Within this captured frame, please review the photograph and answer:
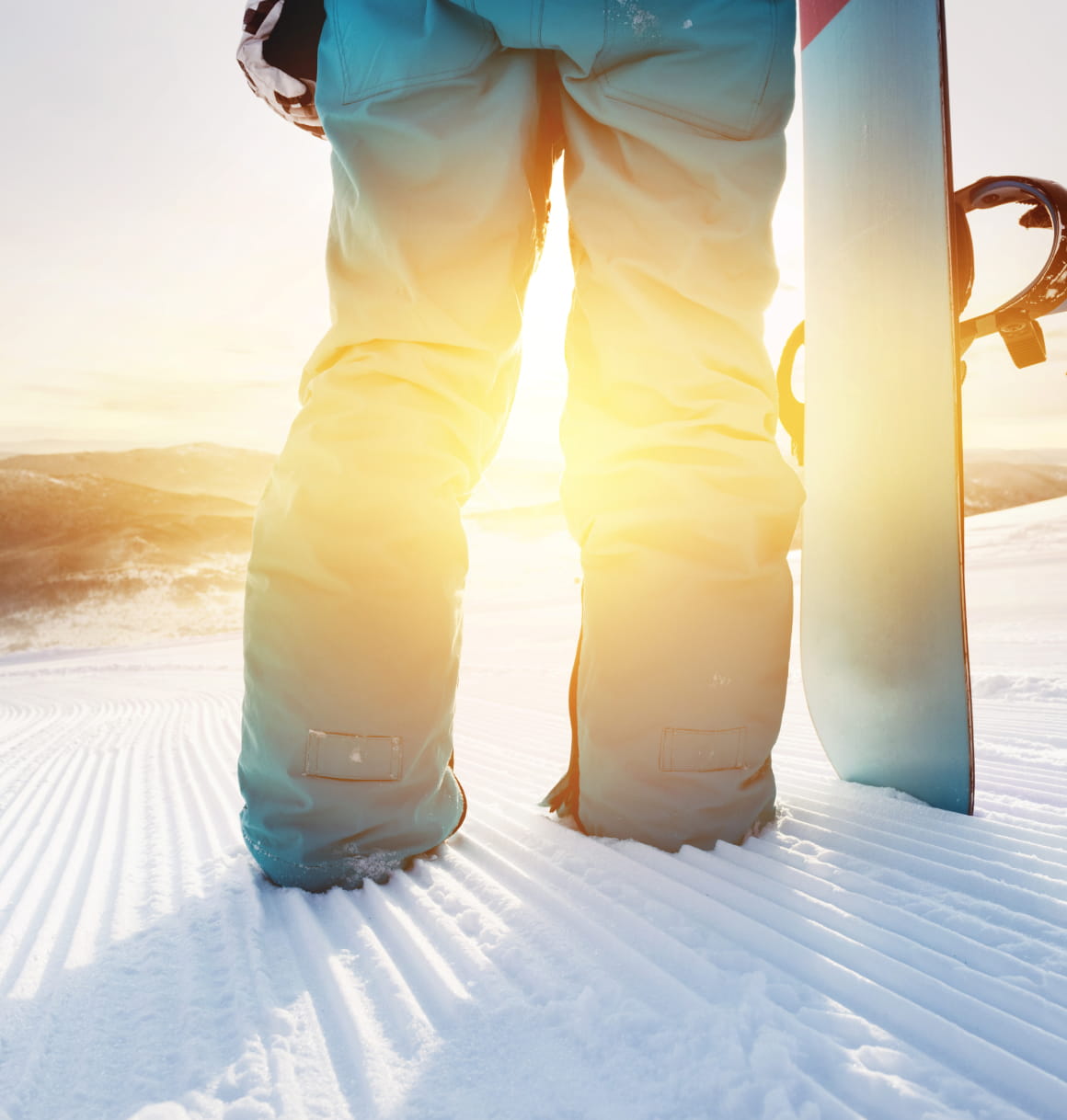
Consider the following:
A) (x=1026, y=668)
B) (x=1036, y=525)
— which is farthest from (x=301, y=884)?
(x=1036, y=525)

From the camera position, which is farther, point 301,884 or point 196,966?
point 301,884


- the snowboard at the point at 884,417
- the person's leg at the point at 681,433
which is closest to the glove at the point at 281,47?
the person's leg at the point at 681,433

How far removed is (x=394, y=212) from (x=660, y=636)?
45 cm

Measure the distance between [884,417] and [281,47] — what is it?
30.3 inches

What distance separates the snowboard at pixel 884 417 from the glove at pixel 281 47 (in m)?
0.63

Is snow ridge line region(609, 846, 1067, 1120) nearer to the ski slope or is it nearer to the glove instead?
the ski slope

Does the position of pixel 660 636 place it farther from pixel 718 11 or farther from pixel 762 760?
pixel 718 11

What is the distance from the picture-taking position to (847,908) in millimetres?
525

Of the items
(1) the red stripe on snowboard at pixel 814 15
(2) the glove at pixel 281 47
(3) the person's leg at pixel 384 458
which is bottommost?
(3) the person's leg at pixel 384 458

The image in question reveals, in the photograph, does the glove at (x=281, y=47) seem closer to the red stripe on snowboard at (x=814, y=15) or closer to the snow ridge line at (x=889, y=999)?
the red stripe on snowboard at (x=814, y=15)

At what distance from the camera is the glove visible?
75 centimetres

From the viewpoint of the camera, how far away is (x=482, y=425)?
0.71 metres

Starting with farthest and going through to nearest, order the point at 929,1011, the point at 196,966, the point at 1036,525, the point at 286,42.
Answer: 1. the point at 1036,525
2. the point at 286,42
3. the point at 196,966
4. the point at 929,1011

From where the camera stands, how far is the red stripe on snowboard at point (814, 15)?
95cm
